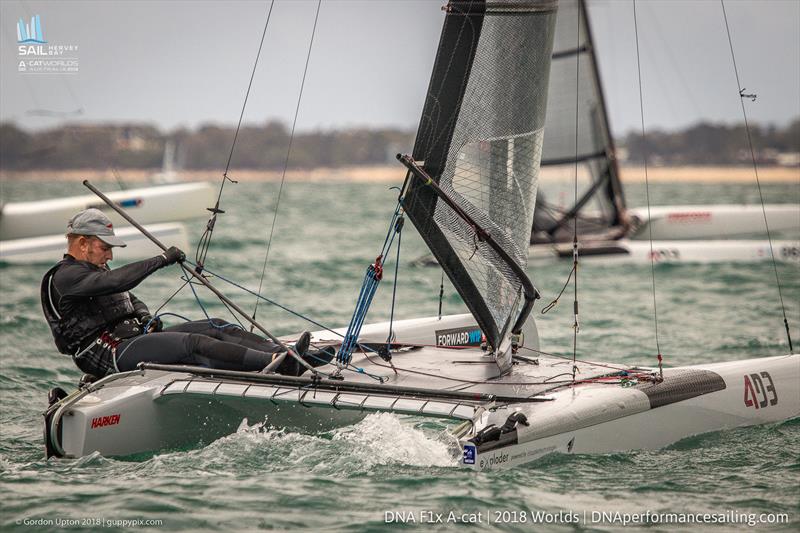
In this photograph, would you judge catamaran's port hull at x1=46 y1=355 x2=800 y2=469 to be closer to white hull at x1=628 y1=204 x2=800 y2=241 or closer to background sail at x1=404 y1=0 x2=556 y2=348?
background sail at x1=404 y1=0 x2=556 y2=348

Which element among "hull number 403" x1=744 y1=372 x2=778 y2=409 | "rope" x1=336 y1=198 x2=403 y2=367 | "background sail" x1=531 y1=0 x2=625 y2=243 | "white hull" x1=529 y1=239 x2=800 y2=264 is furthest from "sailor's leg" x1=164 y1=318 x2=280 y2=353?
"background sail" x1=531 y1=0 x2=625 y2=243

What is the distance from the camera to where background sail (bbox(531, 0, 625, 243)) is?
12.8 meters

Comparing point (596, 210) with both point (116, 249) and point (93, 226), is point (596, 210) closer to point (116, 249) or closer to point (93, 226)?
point (116, 249)

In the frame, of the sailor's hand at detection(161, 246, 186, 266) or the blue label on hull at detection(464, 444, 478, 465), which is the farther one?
the sailor's hand at detection(161, 246, 186, 266)

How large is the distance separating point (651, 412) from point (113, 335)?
8.10 feet

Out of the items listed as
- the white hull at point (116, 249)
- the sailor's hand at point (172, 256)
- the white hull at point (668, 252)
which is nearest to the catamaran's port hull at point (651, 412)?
the sailor's hand at point (172, 256)

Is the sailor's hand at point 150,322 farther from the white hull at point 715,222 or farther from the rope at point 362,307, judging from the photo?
the white hull at point 715,222

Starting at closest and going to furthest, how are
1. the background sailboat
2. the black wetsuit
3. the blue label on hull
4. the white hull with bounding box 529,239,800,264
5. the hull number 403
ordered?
the blue label on hull → the black wetsuit → the hull number 403 → the white hull with bounding box 529,239,800,264 → the background sailboat

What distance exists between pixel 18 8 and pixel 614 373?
28.3ft

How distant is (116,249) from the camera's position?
12.6 meters

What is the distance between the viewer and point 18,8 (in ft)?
38.4

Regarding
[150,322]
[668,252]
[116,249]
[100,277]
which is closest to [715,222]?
[668,252]

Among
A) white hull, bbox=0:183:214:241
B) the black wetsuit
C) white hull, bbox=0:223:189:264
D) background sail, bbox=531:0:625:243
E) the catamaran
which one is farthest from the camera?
white hull, bbox=0:183:214:241

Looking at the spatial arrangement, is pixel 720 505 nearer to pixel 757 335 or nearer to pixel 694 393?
pixel 694 393
